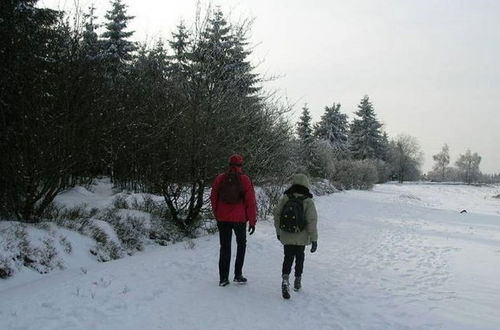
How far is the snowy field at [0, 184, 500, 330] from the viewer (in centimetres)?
557

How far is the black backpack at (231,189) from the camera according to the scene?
22.6ft

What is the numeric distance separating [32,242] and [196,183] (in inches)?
201

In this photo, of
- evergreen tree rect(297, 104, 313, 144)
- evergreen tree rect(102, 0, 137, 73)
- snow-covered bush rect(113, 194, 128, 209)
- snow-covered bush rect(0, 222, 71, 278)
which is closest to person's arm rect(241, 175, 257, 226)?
snow-covered bush rect(0, 222, 71, 278)

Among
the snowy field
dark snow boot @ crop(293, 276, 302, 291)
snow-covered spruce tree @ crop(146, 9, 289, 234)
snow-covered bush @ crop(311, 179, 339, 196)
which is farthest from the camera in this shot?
snow-covered bush @ crop(311, 179, 339, 196)

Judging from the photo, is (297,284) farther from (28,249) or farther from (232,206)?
(28,249)

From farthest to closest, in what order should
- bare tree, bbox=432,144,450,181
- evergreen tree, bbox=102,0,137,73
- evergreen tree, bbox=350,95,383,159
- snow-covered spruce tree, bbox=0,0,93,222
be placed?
bare tree, bbox=432,144,450,181
evergreen tree, bbox=350,95,383,159
evergreen tree, bbox=102,0,137,73
snow-covered spruce tree, bbox=0,0,93,222

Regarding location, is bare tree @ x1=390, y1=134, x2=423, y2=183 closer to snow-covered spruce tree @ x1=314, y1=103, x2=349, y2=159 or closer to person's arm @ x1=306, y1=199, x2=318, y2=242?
snow-covered spruce tree @ x1=314, y1=103, x2=349, y2=159

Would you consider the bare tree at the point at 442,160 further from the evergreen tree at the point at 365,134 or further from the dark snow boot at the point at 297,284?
the dark snow boot at the point at 297,284

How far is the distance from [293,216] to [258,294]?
1.29 m

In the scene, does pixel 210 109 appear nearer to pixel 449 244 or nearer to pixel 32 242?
pixel 32 242

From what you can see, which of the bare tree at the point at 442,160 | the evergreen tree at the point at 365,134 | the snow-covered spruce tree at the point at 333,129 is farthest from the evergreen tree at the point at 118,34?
the bare tree at the point at 442,160

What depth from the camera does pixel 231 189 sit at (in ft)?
22.7

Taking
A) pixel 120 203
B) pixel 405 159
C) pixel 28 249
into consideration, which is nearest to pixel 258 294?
pixel 28 249

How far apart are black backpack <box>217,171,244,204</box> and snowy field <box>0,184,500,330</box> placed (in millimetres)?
1362
